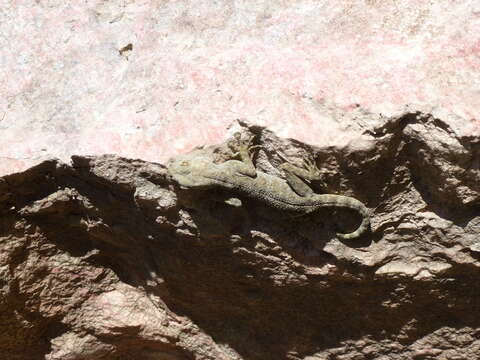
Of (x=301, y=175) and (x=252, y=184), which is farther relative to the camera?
(x=252, y=184)

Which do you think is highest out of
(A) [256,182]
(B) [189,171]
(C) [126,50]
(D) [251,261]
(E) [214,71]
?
(C) [126,50]

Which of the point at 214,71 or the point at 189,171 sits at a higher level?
the point at 214,71

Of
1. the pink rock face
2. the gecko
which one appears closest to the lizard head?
the gecko

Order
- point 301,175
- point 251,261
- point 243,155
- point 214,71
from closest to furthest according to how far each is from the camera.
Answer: point 301,175, point 243,155, point 214,71, point 251,261

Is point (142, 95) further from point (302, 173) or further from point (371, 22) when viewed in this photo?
point (371, 22)

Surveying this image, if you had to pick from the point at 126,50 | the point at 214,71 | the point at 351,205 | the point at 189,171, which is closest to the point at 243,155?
the point at 189,171

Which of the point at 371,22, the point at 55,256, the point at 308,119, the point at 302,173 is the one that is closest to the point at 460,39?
the point at 371,22

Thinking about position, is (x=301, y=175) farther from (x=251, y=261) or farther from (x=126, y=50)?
(x=126, y=50)

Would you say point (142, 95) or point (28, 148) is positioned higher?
point (142, 95)
